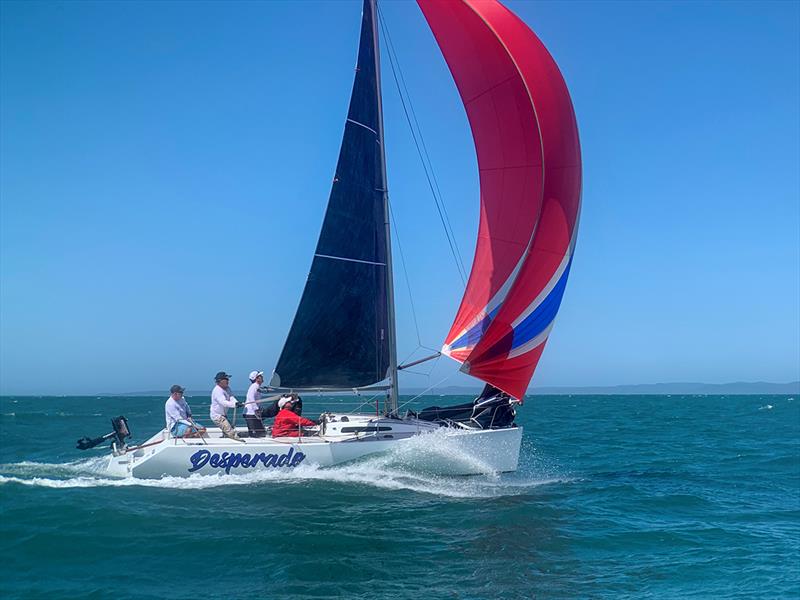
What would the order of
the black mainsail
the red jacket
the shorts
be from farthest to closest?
the black mainsail, the red jacket, the shorts

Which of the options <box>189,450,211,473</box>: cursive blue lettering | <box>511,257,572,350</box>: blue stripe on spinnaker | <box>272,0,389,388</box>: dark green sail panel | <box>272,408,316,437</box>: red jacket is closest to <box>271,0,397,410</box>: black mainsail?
<box>272,0,389,388</box>: dark green sail panel

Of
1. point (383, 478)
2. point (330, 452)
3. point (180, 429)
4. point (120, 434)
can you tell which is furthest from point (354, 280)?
point (120, 434)

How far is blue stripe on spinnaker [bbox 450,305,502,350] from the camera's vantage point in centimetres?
1431

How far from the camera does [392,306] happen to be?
15398 millimetres

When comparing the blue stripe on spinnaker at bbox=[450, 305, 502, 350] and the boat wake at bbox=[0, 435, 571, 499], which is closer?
the boat wake at bbox=[0, 435, 571, 499]

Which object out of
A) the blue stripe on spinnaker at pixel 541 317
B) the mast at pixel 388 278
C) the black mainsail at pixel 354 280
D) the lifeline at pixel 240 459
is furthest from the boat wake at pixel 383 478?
the blue stripe on spinnaker at pixel 541 317

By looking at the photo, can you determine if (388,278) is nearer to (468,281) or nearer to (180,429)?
(468,281)

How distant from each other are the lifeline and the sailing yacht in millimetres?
22

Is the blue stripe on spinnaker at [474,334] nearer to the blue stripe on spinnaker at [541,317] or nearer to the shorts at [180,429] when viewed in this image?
the blue stripe on spinnaker at [541,317]

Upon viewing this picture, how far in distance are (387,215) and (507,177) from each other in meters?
2.79

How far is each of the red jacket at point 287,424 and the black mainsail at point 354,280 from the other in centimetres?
95

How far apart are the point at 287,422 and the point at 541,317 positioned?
555cm

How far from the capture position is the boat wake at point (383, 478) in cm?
1284

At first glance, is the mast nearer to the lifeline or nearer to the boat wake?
the boat wake
